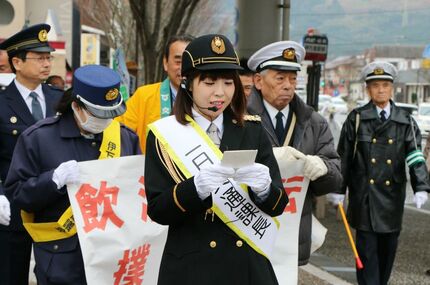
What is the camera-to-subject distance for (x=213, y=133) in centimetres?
317

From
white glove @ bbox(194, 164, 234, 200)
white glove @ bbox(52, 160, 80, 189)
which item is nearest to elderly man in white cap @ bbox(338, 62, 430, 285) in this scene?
white glove @ bbox(52, 160, 80, 189)

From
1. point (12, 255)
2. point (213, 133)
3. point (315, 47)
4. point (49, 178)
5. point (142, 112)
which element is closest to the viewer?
point (213, 133)

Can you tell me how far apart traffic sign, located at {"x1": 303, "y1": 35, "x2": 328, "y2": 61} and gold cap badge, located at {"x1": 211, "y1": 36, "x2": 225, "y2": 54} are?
9456mm

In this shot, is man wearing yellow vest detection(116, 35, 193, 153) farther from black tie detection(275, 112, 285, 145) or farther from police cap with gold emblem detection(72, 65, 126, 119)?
police cap with gold emblem detection(72, 65, 126, 119)

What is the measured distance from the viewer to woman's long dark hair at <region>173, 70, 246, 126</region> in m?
3.05

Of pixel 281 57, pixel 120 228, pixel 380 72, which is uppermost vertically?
pixel 281 57

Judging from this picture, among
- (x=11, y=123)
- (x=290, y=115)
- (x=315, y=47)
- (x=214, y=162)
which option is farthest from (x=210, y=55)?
(x=315, y=47)

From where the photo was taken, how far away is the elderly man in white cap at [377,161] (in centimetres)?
621

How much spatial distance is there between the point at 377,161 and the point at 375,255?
816 millimetres

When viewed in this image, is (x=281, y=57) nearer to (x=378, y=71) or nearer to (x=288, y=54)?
(x=288, y=54)

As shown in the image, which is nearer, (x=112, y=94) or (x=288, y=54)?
(x=112, y=94)

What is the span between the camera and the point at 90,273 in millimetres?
3908

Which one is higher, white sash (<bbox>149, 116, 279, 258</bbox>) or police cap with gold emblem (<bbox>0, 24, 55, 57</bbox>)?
police cap with gold emblem (<bbox>0, 24, 55, 57</bbox>)

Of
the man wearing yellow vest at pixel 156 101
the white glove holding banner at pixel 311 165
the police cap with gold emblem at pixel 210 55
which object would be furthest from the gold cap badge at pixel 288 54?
the police cap with gold emblem at pixel 210 55
